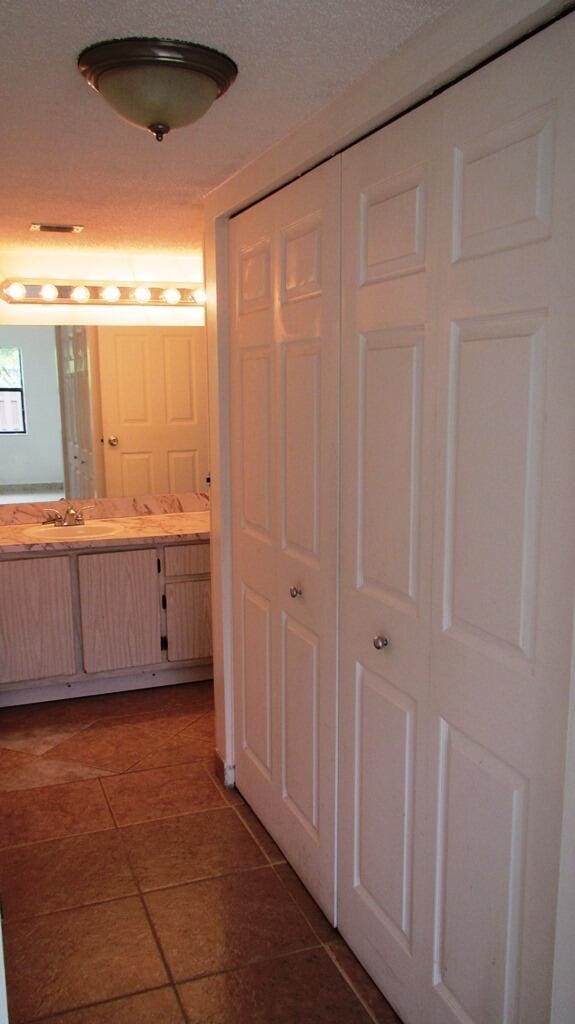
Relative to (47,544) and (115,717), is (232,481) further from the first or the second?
(115,717)

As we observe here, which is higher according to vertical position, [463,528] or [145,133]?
[145,133]

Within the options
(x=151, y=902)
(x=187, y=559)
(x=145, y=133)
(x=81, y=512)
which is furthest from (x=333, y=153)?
(x=81, y=512)

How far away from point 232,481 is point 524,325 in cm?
158

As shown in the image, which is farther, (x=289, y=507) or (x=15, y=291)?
(x=15, y=291)

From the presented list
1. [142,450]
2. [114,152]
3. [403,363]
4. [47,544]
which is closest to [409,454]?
[403,363]

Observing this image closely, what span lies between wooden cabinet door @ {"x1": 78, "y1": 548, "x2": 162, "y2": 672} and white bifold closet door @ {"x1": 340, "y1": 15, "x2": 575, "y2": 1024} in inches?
76.3

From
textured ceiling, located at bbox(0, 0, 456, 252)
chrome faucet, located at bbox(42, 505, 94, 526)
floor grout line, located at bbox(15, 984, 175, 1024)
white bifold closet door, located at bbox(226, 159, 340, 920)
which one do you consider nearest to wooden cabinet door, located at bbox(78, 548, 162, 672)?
chrome faucet, located at bbox(42, 505, 94, 526)

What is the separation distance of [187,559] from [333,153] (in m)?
2.27

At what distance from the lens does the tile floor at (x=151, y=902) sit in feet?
6.50

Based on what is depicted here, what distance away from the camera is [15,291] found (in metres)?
3.87

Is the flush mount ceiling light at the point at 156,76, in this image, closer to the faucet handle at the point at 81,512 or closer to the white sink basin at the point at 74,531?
the white sink basin at the point at 74,531

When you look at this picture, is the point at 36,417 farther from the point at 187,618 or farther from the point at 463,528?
the point at 463,528

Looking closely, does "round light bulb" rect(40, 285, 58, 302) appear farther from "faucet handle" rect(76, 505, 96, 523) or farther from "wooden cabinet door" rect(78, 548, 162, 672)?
"wooden cabinet door" rect(78, 548, 162, 672)

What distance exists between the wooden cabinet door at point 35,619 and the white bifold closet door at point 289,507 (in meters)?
1.18
